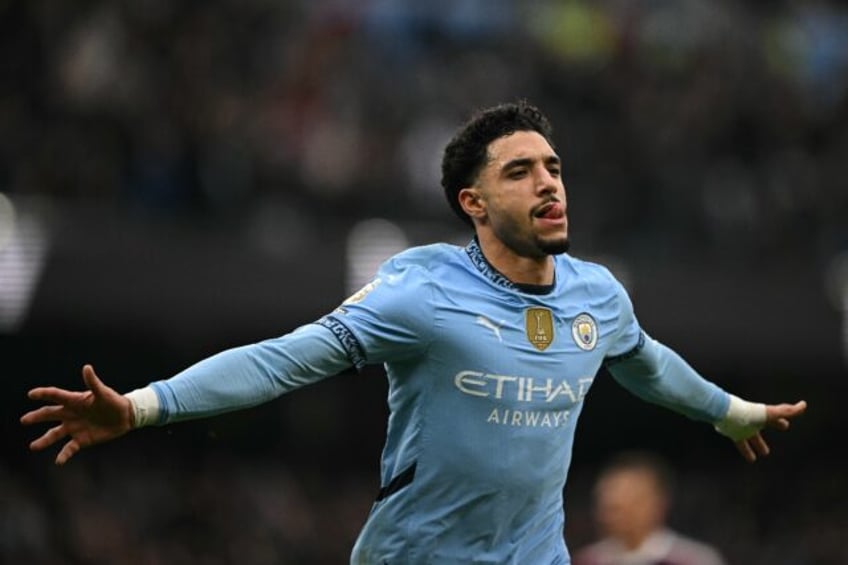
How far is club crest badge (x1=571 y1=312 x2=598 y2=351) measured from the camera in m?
5.93

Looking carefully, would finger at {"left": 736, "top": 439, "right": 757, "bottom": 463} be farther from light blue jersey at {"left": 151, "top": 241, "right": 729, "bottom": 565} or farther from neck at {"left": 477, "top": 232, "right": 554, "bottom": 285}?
neck at {"left": 477, "top": 232, "right": 554, "bottom": 285}

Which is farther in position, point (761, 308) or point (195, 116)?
point (761, 308)

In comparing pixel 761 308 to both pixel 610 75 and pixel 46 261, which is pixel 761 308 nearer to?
pixel 610 75

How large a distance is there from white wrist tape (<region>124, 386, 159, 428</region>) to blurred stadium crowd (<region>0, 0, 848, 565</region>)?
6.91 metres

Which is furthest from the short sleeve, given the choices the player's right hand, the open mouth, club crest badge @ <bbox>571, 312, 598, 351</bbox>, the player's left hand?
the player's left hand

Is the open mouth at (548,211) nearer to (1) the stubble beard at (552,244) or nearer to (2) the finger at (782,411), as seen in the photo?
(1) the stubble beard at (552,244)

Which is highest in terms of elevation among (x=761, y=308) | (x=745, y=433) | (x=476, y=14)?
(x=476, y=14)

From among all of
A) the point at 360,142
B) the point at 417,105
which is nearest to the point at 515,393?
the point at 360,142

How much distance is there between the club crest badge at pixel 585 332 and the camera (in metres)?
5.93

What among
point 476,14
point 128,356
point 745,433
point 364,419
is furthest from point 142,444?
point 745,433

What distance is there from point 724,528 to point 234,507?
497cm

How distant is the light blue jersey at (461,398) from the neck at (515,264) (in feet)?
0.12

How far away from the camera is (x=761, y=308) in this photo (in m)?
14.7

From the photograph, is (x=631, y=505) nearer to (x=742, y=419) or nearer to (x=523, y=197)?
(x=742, y=419)
